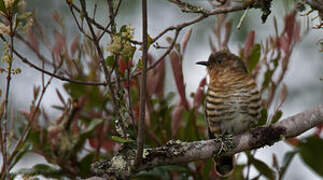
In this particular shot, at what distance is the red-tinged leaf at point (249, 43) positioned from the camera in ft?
7.24

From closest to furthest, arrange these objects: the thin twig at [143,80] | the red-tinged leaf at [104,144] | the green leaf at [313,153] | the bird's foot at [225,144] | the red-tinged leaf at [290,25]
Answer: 1. the thin twig at [143,80]
2. the bird's foot at [225,144]
3. the green leaf at [313,153]
4. the red-tinged leaf at [290,25]
5. the red-tinged leaf at [104,144]

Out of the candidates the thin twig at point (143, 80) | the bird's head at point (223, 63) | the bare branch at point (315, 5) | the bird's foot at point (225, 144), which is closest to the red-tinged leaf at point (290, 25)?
the bird's head at point (223, 63)

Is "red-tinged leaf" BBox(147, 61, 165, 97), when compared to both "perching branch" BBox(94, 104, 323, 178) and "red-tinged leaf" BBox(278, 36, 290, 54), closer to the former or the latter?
"red-tinged leaf" BBox(278, 36, 290, 54)

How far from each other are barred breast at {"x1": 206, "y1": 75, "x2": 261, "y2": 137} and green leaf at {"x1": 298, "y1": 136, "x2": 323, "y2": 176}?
13.0 inches

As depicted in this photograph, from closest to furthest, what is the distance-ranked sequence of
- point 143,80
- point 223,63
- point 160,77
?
1. point 143,80
2. point 160,77
3. point 223,63

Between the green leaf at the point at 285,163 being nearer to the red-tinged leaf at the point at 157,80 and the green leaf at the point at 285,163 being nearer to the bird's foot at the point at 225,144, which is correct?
the bird's foot at the point at 225,144

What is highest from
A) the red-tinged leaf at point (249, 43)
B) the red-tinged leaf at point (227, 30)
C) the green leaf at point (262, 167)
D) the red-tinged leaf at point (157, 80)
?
the red-tinged leaf at point (227, 30)

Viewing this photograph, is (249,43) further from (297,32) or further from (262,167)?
(262,167)

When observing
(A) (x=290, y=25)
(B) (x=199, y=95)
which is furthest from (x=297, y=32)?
(B) (x=199, y=95)

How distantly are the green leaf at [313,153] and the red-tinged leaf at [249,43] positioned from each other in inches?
20.7

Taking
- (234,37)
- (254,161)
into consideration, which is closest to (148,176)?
(254,161)

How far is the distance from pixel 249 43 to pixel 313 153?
61 centimetres

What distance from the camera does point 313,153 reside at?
2.00 metres

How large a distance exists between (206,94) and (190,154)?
3.25ft
